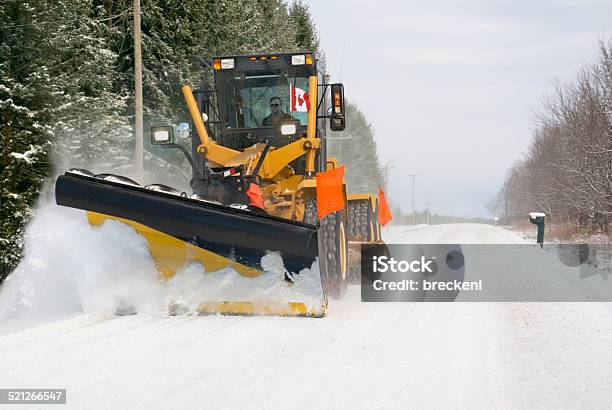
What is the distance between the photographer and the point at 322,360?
479cm

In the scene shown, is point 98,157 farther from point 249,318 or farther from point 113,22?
point 249,318

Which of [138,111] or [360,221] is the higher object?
[138,111]

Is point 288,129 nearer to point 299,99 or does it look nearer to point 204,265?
point 299,99

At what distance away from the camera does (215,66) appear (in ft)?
29.9

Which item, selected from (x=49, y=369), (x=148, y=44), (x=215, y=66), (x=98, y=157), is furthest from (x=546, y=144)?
(x=49, y=369)

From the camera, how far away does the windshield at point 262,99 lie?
8.84 meters

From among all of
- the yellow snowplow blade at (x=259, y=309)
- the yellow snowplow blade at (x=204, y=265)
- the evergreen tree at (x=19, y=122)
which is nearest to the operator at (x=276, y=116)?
the yellow snowplow blade at (x=204, y=265)

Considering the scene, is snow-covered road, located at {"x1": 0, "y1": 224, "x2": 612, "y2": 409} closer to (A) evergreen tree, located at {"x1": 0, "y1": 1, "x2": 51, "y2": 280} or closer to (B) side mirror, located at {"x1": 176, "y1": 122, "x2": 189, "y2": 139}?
(B) side mirror, located at {"x1": 176, "y1": 122, "x2": 189, "y2": 139}

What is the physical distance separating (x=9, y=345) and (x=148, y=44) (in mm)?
19311

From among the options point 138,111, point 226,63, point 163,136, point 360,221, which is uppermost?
point 226,63

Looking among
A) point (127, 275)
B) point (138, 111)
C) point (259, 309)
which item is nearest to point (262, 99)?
point (127, 275)

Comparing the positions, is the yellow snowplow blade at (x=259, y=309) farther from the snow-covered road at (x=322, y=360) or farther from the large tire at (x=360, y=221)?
the large tire at (x=360, y=221)

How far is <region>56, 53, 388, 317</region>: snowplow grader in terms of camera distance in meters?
6.43

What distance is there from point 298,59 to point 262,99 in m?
0.69
